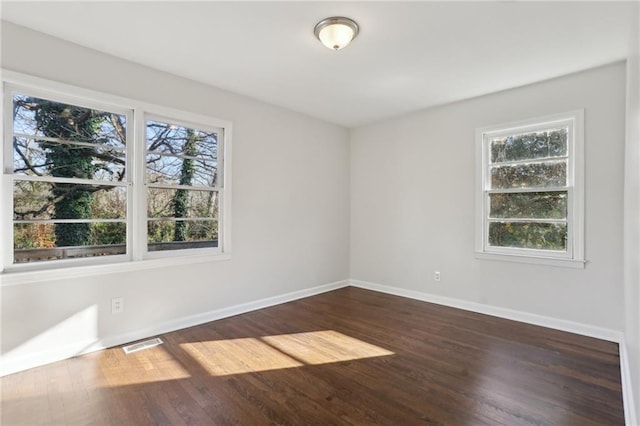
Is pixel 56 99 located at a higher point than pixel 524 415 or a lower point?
higher

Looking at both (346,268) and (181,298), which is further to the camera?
(346,268)

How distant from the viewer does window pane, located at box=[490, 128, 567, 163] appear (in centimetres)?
341

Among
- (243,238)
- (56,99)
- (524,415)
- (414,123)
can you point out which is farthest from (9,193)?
(414,123)

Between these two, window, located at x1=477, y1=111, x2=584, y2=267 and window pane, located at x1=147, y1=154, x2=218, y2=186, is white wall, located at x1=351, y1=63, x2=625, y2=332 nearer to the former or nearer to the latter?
window, located at x1=477, y1=111, x2=584, y2=267

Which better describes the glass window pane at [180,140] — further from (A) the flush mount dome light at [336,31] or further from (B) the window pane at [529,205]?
(B) the window pane at [529,205]

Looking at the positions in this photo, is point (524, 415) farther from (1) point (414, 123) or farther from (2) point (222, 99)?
(2) point (222, 99)

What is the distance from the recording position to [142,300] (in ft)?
10.1

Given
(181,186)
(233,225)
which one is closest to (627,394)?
(233,225)

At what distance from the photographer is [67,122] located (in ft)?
8.93

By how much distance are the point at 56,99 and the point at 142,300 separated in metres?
1.93

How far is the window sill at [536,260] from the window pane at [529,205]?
1.52ft

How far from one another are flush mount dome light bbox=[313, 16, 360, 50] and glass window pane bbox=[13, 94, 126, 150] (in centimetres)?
205

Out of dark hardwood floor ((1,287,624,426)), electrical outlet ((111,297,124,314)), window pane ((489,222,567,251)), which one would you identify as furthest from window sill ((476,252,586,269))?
electrical outlet ((111,297,124,314))

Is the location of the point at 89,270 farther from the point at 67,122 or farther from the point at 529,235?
the point at 529,235
